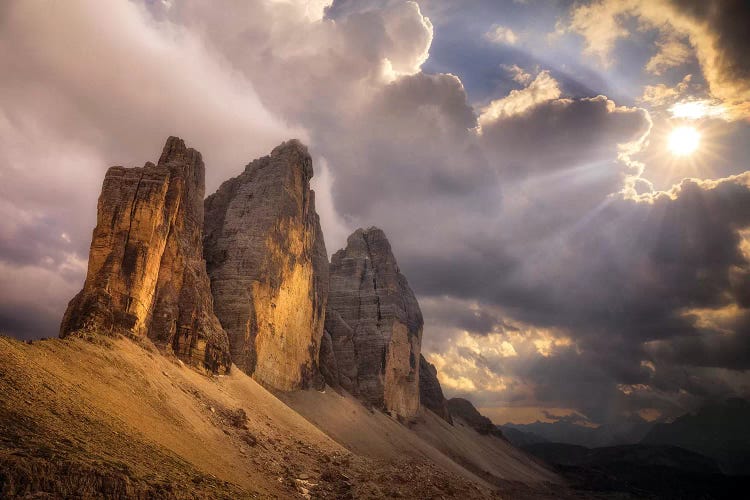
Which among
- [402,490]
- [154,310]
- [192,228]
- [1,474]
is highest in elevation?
[192,228]

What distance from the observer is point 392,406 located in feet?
259

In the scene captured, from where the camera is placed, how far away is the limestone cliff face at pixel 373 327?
251 feet

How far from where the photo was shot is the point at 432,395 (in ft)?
362

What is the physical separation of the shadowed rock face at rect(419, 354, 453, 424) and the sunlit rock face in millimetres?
78389

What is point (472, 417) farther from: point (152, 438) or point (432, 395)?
point (152, 438)

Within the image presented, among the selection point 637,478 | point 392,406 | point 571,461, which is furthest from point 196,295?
point 571,461

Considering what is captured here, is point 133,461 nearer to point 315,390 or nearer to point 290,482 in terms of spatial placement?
point 290,482

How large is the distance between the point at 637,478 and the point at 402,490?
512ft

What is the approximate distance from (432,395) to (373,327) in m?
37.6

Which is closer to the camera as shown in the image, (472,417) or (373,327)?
(373,327)

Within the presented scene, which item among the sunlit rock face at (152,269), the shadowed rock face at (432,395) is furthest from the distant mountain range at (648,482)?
the sunlit rock face at (152,269)

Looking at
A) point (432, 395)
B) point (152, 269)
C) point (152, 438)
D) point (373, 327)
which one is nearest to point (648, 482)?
point (432, 395)

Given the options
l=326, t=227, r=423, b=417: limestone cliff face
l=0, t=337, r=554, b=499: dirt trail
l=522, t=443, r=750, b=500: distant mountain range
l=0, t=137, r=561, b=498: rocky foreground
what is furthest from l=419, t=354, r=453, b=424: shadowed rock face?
l=0, t=337, r=554, b=499: dirt trail

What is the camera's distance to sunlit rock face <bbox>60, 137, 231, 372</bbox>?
29.5 meters
